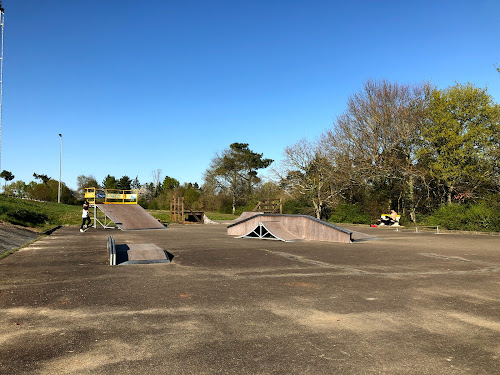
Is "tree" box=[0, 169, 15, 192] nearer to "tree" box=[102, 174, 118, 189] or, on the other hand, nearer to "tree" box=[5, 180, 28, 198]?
"tree" box=[5, 180, 28, 198]

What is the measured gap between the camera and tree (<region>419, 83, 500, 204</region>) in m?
24.7

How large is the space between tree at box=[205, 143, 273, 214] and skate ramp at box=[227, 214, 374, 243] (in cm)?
3952

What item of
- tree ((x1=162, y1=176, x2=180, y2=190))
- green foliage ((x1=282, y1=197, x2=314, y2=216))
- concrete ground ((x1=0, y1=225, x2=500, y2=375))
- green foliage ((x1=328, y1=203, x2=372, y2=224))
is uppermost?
tree ((x1=162, y1=176, x2=180, y2=190))

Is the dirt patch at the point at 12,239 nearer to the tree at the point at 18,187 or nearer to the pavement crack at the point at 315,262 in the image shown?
the pavement crack at the point at 315,262

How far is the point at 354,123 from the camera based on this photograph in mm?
30719

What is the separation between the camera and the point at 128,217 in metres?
25.2

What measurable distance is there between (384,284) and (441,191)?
24.7 metres

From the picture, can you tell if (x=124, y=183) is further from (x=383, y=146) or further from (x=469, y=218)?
(x=469, y=218)

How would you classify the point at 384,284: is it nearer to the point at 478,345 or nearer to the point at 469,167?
the point at 478,345

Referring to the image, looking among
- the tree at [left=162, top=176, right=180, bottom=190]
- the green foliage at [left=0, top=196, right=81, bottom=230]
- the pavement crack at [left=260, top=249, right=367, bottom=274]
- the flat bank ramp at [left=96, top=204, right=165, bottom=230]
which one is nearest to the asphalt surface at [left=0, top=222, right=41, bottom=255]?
the green foliage at [left=0, top=196, right=81, bottom=230]

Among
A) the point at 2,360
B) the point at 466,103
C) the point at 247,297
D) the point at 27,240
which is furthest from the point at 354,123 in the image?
the point at 2,360

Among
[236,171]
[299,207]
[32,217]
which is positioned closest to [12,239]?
[32,217]

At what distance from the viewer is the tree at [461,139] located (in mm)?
24688

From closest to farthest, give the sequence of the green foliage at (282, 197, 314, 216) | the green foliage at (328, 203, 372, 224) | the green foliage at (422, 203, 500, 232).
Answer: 1. the green foliage at (422, 203, 500, 232)
2. the green foliage at (328, 203, 372, 224)
3. the green foliage at (282, 197, 314, 216)
